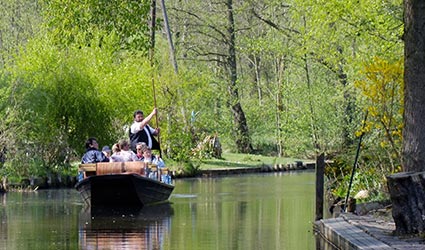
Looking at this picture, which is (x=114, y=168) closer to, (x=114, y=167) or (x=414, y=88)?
(x=114, y=167)

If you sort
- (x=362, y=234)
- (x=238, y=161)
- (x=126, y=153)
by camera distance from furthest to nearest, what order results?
1. (x=238, y=161)
2. (x=126, y=153)
3. (x=362, y=234)

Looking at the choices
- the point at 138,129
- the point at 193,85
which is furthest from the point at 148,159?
the point at 193,85

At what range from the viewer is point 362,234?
16.8m

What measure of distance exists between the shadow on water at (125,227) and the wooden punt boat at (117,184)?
1.12ft

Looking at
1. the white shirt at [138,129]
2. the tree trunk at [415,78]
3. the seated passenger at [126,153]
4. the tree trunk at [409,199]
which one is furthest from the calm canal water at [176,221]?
the tree trunk at [409,199]

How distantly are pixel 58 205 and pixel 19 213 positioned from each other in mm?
2959

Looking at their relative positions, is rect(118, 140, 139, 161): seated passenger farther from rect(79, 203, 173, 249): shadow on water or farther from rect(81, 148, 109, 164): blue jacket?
rect(79, 203, 173, 249): shadow on water

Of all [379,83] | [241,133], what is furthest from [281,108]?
[379,83]

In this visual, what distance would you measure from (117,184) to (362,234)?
10.8 meters

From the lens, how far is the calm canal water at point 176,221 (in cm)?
1880

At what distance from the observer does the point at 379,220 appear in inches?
754

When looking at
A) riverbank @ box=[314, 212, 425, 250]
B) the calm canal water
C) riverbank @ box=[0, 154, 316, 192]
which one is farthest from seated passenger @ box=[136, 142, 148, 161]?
riverbank @ box=[314, 212, 425, 250]

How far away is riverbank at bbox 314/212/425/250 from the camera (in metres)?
15.3

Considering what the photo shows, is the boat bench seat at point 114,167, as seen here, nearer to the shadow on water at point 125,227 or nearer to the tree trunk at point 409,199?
the shadow on water at point 125,227
